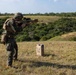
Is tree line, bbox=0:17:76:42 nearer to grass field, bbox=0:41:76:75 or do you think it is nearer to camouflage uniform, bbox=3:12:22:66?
grass field, bbox=0:41:76:75

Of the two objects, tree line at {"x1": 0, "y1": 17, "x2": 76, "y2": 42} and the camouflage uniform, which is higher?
the camouflage uniform

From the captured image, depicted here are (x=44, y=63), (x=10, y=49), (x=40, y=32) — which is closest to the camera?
(x=10, y=49)

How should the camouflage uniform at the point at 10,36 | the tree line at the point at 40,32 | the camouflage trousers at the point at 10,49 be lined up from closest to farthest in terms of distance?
the camouflage uniform at the point at 10,36 < the camouflage trousers at the point at 10,49 < the tree line at the point at 40,32

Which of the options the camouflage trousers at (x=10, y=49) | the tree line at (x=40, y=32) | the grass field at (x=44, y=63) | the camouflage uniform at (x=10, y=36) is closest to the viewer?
the grass field at (x=44, y=63)

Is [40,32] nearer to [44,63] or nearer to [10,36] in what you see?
[44,63]

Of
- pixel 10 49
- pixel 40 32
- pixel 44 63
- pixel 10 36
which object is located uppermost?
pixel 10 36

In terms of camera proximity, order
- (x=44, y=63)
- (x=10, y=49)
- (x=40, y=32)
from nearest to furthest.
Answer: (x=10, y=49), (x=44, y=63), (x=40, y=32)

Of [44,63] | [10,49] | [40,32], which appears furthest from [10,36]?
[40,32]

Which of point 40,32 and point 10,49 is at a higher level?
point 10,49

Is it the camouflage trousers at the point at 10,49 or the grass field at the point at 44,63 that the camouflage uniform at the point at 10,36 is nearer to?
the camouflage trousers at the point at 10,49

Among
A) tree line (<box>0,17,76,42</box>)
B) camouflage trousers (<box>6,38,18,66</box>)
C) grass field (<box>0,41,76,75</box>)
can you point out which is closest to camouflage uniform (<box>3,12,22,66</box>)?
camouflage trousers (<box>6,38,18,66</box>)

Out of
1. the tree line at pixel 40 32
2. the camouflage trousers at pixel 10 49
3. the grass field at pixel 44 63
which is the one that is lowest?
the tree line at pixel 40 32

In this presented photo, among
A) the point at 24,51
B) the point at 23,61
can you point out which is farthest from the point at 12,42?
the point at 24,51

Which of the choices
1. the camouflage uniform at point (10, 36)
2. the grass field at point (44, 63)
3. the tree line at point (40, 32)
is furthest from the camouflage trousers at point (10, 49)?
the tree line at point (40, 32)
